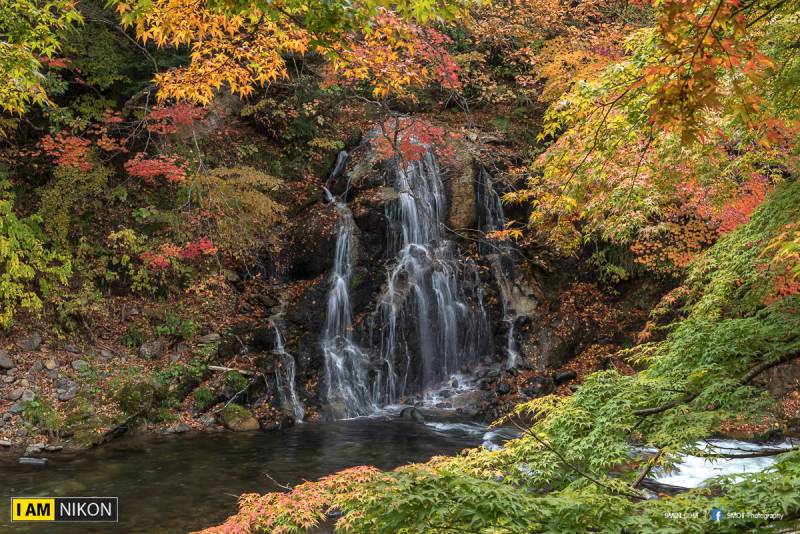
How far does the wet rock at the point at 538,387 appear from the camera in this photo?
12797 millimetres

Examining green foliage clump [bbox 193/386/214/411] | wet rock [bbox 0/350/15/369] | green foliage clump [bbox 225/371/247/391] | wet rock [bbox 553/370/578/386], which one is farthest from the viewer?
wet rock [bbox 553/370/578/386]

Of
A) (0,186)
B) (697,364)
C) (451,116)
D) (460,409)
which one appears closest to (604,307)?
(460,409)

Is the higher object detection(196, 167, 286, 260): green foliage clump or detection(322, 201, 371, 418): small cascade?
detection(196, 167, 286, 260): green foliage clump

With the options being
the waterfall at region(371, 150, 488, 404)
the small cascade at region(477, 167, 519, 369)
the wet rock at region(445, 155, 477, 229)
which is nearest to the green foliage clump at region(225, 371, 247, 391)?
the waterfall at region(371, 150, 488, 404)

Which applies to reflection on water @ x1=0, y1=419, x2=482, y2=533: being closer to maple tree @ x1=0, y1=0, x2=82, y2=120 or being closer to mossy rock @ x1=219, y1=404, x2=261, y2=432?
mossy rock @ x1=219, y1=404, x2=261, y2=432

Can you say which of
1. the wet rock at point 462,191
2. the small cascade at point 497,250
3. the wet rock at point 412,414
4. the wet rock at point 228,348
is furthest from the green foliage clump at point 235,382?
the wet rock at point 462,191

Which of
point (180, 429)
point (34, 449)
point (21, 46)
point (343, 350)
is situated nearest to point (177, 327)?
point (180, 429)

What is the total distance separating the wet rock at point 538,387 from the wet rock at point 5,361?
10.4 meters

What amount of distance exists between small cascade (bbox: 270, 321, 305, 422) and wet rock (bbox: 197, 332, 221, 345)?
52.9 inches

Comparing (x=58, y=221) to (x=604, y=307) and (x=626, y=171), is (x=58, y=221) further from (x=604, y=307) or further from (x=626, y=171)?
(x=604, y=307)

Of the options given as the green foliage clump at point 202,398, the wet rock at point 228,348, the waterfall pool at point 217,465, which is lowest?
the waterfall pool at point 217,465

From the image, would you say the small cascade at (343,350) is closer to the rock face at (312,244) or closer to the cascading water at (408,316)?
the cascading water at (408,316)

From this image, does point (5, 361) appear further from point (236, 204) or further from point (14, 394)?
point (236, 204)

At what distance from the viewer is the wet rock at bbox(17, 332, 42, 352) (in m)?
11.0
